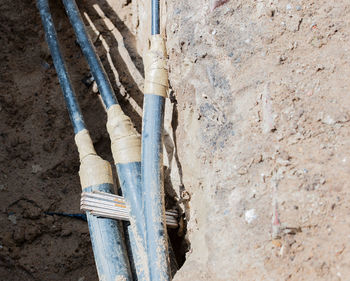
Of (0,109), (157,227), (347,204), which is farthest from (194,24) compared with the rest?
(0,109)

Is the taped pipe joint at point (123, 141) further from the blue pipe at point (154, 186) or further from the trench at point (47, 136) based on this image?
the trench at point (47, 136)

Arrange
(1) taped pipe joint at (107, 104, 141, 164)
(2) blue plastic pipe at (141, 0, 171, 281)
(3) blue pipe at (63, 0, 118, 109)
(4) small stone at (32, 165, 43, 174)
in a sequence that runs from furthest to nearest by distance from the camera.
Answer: (4) small stone at (32, 165, 43, 174), (3) blue pipe at (63, 0, 118, 109), (1) taped pipe joint at (107, 104, 141, 164), (2) blue plastic pipe at (141, 0, 171, 281)

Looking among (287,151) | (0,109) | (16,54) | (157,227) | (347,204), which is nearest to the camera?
Answer: (347,204)

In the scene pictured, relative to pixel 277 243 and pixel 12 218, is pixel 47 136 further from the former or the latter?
pixel 277 243

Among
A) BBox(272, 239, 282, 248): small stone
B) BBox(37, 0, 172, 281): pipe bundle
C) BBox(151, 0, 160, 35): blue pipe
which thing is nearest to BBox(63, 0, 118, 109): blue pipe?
BBox(37, 0, 172, 281): pipe bundle

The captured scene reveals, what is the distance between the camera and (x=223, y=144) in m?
1.52

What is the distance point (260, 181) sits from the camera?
136 centimetres

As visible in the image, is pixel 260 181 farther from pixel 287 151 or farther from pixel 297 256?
pixel 297 256

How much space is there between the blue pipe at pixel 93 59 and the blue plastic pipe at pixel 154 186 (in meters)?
0.33

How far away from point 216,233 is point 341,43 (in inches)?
32.4

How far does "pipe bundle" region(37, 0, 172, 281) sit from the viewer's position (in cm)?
153

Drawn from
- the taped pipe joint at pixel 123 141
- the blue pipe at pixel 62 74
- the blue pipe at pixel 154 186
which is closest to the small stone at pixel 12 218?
the blue pipe at pixel 62 74

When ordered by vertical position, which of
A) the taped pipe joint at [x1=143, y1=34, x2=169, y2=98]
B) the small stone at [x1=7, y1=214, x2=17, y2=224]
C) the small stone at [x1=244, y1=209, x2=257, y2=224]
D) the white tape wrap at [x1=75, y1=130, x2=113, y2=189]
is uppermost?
the taped pipe joint at [x1=143, y1=34, x2=169, y2=98]

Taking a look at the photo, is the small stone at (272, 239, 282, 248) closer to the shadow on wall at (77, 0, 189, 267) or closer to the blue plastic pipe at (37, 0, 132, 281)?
the blue plastic pipe at (37, 0, 132, 281)
